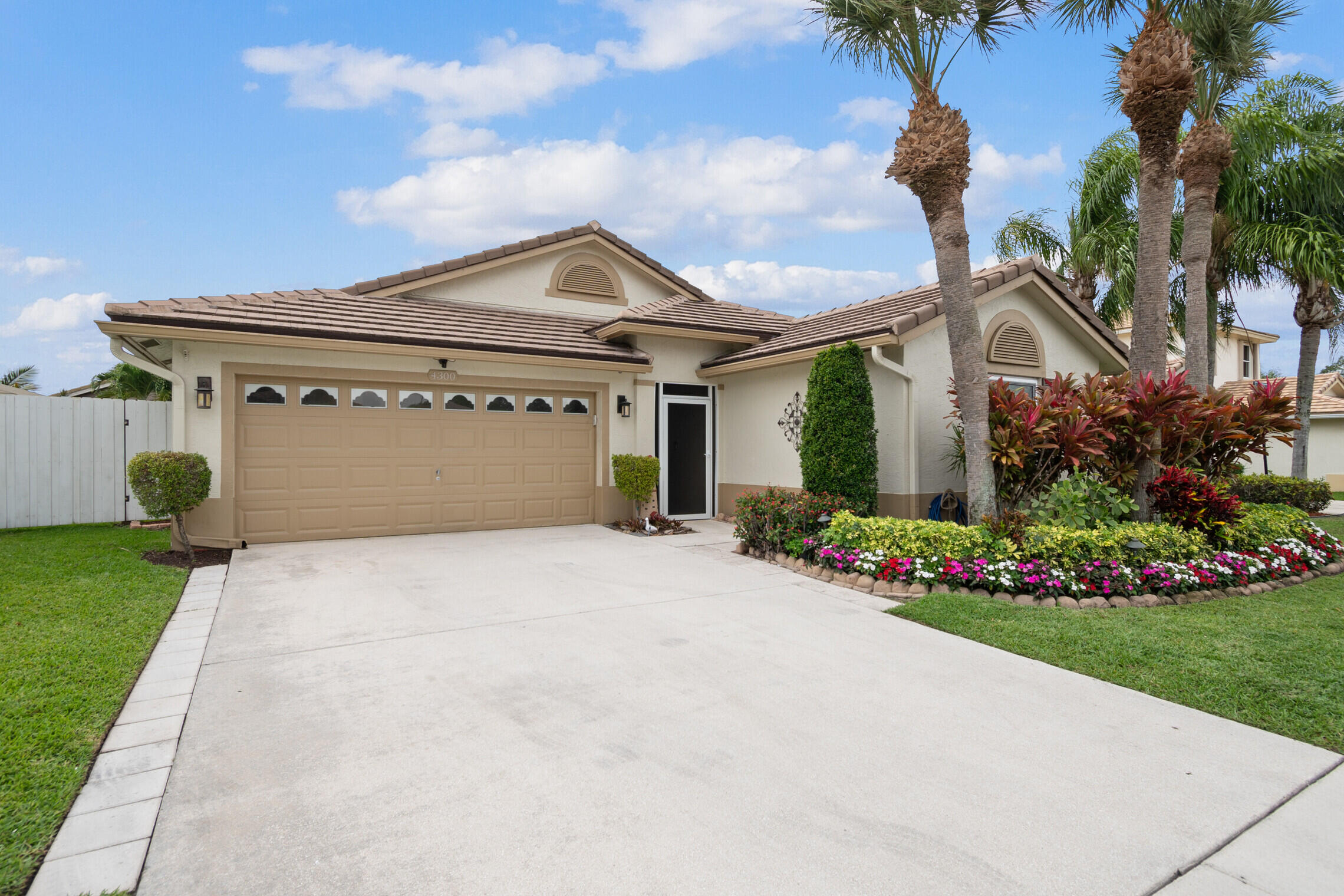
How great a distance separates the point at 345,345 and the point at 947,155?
328 inches

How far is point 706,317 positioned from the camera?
13.2 meters

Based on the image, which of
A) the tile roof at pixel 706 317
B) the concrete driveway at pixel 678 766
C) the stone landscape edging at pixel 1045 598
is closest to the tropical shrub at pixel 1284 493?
the stone landscape edging at pixel 1045 598

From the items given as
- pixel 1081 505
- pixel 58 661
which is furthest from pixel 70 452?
pixel 1081 505

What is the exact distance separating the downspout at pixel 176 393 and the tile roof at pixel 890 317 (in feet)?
26.9

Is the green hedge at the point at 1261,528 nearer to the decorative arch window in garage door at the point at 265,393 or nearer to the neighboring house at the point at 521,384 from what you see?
the neighboring house at the point at 521,384

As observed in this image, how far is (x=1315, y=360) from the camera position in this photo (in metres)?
15.1

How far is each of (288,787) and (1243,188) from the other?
18.5 m

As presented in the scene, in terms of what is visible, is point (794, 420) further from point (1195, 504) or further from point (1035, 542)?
point (1195, 504)

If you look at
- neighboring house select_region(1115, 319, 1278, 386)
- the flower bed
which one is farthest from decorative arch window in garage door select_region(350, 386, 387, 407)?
neighboring house select_region(1115, 319, 1278, 386)

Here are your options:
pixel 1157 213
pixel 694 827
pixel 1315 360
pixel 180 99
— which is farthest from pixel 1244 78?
pixel 180 99

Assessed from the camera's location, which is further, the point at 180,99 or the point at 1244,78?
the point at 180,99

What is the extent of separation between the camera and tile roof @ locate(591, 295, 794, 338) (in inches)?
480

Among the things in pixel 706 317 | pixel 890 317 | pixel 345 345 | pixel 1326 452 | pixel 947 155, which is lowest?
pixel 1326 452

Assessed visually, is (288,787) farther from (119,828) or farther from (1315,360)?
Result: (1315,360)
